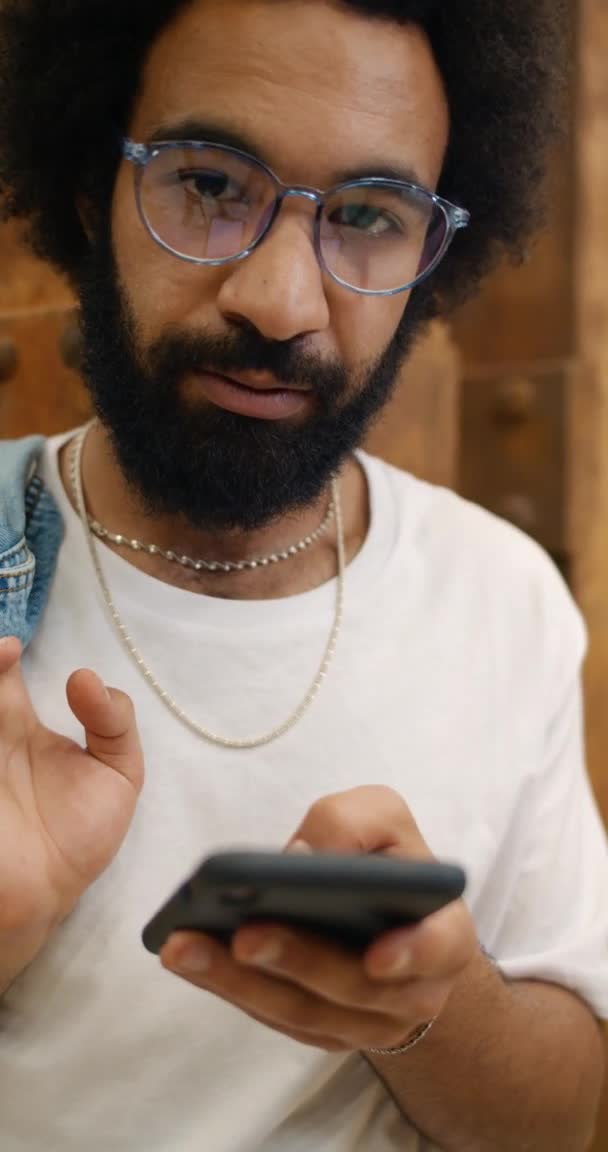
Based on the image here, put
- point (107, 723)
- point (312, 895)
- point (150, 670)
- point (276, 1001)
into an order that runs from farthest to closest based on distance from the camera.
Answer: point (150, 670)
point (107, 723)
point (276, 1001)
point (312, 895)

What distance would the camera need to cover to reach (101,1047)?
0.92 m

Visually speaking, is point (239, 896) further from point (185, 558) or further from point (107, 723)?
point (185, 558)

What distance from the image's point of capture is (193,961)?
2.11 ft

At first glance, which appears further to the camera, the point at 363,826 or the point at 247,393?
the point at 247,393

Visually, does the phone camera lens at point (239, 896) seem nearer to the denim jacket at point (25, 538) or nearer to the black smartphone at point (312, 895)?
the black smartphone at point (312, 895)

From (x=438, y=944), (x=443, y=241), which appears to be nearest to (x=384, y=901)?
(x=438, y=944)

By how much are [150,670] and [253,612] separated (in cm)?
11

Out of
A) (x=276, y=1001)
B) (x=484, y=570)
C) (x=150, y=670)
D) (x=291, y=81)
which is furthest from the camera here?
(x=484, y=570)

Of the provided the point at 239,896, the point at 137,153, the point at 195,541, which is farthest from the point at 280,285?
the point at 239,896

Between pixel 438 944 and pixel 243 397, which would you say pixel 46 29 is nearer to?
pixel 243 397

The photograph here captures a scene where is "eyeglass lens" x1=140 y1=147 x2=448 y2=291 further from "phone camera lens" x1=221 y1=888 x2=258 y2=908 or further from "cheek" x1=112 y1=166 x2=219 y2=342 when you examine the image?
"phone camera lens" x1=221 y1=888 x2=258 y2=908

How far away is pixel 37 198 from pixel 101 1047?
0.81 m

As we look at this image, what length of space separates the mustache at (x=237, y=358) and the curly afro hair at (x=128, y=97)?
206 mm

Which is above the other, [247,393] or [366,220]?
[366,220]
